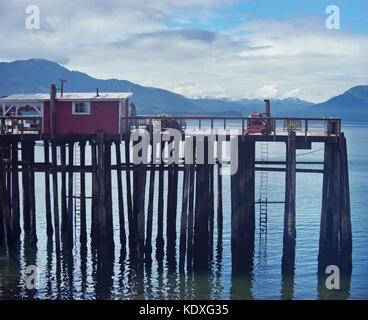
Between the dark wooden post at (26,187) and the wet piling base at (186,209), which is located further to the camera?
the dark wooden post at (26,187)

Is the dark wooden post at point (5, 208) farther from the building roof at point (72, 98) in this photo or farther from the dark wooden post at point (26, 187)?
the building roof at point (72, 98)

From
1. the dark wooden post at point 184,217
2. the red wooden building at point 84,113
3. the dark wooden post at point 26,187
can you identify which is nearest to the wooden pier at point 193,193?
the dark wooden post at point 184,217

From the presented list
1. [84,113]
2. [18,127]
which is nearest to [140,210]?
[84,113]

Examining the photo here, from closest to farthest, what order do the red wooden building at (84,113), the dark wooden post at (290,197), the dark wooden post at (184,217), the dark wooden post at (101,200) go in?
the dark wooden post at (290,197), the dark wooden post at (184,217), the dark wooden post at (101,200), the red wooden building at (84,113)

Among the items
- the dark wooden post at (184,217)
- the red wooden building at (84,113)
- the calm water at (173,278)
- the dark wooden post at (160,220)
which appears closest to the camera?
the calm water at (173,278)

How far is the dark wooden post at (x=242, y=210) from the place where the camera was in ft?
97.5

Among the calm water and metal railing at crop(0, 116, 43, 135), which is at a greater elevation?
metal railing at crop(0, 116, 43, 135)

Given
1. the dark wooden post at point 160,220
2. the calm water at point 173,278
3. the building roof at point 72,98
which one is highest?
the building roof at point 72,98

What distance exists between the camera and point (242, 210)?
31.0m

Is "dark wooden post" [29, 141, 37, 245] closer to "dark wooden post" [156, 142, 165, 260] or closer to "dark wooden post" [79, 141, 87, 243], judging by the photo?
"dark wooden post" [79, 141, 87, 243]

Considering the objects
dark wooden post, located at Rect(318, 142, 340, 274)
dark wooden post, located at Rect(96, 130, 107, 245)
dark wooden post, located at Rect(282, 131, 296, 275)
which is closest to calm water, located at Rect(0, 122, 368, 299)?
dark wooden post, located at Rect(318, 142, 340, 274)

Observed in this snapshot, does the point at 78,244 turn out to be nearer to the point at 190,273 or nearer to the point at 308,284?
the point at 190,273

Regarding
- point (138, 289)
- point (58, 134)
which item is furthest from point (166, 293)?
point (58, 134)

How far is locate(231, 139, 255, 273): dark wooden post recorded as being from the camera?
2972 cm
